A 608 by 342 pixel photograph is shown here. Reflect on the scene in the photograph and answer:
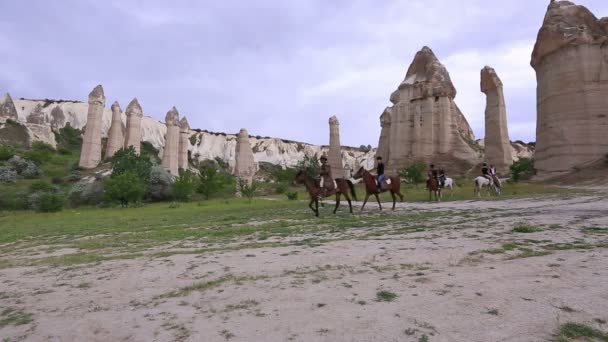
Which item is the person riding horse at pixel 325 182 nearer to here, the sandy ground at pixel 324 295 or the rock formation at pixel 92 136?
the sandy ground at pixel 324 295

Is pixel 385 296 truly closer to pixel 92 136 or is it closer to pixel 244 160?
pixel 244 160

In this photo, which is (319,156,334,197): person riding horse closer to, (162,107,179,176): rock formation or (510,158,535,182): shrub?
(510,158,535,182): shrub

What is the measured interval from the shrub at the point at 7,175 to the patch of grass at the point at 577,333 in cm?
5145

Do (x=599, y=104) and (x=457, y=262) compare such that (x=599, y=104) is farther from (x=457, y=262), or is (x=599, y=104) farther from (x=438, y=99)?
(x=457, y=262)

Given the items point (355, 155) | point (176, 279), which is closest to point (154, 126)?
point (355, 155)

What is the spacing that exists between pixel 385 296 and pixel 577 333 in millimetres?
1424

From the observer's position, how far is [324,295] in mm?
3316

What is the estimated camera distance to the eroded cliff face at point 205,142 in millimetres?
82375

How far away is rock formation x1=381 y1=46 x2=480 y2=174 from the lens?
157 feet

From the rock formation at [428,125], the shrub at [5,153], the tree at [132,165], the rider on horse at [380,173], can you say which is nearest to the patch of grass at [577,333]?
the rider on horse at [380,173]

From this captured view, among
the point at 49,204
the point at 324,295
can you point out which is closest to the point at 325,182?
the point at 324,295

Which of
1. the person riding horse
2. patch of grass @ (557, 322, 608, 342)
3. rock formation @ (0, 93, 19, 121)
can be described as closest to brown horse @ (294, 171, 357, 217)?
the person riding horse

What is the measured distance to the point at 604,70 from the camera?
3008 cm

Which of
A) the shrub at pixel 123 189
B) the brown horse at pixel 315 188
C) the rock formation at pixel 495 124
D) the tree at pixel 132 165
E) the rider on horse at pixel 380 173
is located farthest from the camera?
the rock formation at pixel 495 124
